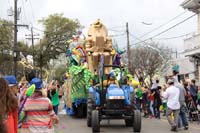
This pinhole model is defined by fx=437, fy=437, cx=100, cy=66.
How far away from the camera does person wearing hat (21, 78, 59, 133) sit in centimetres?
670

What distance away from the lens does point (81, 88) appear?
19.0 m

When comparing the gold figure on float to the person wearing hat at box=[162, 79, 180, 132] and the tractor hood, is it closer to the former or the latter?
the tractor hood

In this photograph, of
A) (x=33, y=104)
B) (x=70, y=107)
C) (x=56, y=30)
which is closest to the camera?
(x=33, y=104)

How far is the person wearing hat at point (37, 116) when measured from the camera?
6.70 m

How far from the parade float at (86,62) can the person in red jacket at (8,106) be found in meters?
13.1

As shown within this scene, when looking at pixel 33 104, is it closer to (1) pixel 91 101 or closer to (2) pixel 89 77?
(1) pixel 91 101

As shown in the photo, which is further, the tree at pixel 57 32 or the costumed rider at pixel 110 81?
the tree at pixel 57 32

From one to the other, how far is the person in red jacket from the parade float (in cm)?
1308

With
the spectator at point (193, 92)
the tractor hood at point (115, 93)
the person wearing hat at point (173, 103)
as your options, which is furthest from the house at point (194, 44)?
the tractor hood at point (115, 93)

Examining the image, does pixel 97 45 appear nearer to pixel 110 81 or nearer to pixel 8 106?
pixel 110 81

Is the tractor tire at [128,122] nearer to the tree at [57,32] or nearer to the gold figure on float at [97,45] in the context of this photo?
the gold figure on float at [97,45]

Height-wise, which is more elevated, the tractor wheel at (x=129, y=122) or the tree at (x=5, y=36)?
the tree at (x=5, y=36)

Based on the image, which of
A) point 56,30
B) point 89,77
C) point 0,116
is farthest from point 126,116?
point 56,30

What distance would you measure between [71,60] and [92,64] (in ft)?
5.27
